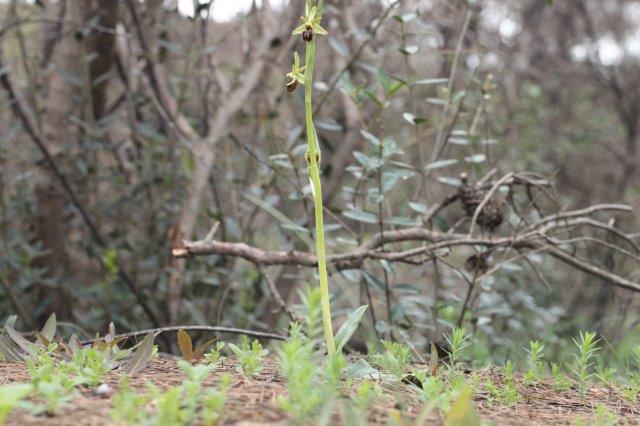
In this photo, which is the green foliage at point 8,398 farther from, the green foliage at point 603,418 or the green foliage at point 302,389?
the green foliage at point 603,418

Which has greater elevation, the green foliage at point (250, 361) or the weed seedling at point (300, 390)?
the weed seedling at point (300, 390)

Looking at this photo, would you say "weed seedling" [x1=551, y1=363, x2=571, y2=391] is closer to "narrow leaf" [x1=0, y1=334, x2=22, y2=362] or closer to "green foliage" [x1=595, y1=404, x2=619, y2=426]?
"green foliage" [x1=595, y1=404, x2=619, y2=426]

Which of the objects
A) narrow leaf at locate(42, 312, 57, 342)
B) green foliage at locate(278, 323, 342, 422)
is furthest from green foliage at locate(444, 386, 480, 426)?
narrow leaf at locate(42, 312, 57, 342)

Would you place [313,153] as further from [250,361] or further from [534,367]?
[534,367]

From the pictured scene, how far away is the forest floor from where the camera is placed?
1447 millimetres

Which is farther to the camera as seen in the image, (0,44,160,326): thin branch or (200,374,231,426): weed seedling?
(0,44,160,326): thin branch

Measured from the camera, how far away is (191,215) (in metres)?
4.05

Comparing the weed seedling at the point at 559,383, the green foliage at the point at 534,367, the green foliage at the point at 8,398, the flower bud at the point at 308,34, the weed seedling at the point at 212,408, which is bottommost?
the weed seedling at the point at 559,383

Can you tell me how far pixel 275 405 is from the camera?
4.95ft

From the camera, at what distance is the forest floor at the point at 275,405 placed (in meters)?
1.45

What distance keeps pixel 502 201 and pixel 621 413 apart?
44.4 inches

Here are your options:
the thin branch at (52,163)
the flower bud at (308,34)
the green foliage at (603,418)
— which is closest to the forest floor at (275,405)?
the green foliage at (603,418)

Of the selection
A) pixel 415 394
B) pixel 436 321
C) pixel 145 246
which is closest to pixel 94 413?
pixel 415 394


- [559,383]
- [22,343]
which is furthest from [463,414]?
[22,343]
